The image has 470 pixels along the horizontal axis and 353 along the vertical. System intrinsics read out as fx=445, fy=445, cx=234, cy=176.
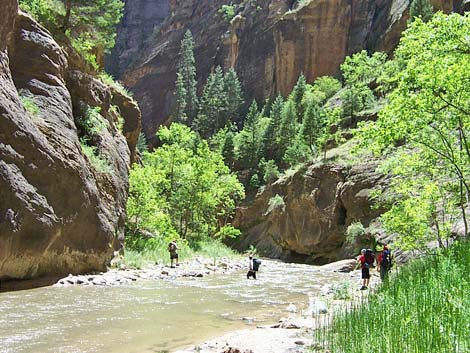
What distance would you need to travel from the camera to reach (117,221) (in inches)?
877

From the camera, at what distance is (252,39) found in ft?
287

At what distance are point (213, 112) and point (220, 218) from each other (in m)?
27.8

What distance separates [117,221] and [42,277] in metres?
6.53

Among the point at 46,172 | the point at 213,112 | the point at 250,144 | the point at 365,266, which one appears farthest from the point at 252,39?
the point at 46,172

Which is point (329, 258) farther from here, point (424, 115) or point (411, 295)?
point (411, 295)

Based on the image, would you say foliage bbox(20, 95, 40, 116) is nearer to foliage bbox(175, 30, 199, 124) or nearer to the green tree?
the green tree

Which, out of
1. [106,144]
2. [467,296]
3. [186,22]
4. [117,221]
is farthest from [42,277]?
[186,22]

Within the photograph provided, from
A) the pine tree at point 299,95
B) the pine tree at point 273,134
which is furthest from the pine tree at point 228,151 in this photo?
the pine tree at point 299,95

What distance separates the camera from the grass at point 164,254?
2364 cm

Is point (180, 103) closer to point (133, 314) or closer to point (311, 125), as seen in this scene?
point (311, 125)

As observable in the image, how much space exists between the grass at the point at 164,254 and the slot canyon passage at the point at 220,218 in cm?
18

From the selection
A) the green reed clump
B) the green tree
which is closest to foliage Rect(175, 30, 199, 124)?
the green tree

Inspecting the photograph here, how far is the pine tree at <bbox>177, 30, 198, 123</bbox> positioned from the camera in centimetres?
8494

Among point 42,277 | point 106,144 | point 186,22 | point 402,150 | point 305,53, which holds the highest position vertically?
point 186,22
